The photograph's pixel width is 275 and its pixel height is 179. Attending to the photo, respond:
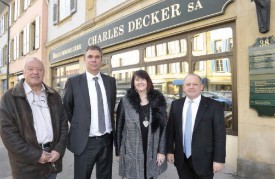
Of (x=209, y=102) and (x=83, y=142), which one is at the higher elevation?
(x=209, y=102)

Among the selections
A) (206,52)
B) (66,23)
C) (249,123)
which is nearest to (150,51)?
(206,52)

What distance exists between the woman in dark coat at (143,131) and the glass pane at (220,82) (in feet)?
8.69

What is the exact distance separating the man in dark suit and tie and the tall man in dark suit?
70cm

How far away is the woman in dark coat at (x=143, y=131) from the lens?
9.87ft

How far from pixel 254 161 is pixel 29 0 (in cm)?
1596

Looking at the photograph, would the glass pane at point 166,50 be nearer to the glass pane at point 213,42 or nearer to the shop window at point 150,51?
the shop window at point 150,51

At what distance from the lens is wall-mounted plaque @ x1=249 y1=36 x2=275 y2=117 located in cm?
438

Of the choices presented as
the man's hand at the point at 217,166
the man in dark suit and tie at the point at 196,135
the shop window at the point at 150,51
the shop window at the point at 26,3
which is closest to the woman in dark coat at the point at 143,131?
the man in dark suit and tie at the point at 196,135

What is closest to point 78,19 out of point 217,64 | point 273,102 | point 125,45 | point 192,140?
point 125,45

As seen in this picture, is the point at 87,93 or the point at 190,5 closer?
the point at 87,93

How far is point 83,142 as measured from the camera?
309 cm

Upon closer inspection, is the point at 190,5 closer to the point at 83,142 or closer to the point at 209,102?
the point at 209,102

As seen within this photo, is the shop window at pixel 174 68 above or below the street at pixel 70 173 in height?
above

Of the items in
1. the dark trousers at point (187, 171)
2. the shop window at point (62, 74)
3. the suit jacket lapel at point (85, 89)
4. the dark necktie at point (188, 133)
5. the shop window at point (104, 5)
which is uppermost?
the shop window at point (104, 5)
